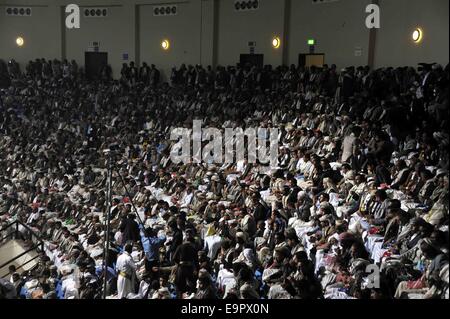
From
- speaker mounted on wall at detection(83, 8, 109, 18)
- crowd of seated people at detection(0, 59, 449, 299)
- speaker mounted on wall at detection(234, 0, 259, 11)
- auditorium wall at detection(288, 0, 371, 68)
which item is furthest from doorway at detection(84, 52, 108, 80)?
auditorium wall at detection(288, 0, 371, 68)

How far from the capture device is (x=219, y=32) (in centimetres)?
2173

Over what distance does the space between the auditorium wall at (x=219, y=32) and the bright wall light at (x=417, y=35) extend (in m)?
0.17

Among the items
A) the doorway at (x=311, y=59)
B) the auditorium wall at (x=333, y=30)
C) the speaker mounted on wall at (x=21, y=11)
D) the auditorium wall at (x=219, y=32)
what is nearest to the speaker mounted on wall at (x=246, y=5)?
the auditorium wall at (x=219, y=32)

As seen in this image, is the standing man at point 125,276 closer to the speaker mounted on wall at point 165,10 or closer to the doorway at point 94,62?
the speaker mounted on wall at point 165,10

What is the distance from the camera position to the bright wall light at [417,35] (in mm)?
13919

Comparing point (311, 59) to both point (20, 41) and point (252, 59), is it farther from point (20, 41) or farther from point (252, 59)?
point (20, 41)

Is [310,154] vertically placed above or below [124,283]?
above

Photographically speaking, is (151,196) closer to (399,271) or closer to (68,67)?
(399,271)

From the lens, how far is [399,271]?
23.9ft

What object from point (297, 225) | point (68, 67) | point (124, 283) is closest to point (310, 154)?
point (297, 225)

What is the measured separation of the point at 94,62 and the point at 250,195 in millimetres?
15794

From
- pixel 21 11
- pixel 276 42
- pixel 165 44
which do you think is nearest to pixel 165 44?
pixel 165 44

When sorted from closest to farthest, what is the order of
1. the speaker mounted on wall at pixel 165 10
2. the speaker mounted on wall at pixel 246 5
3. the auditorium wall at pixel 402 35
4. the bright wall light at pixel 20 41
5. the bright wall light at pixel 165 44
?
the auditorium wall at pixel 402 35 → the speaker mounted on wall at pixel 246 5 → the speaker mounted on wall at pixel 165 10 → the bright wall light at pixel 165 44 → the bright wall light at pixel 20 41
